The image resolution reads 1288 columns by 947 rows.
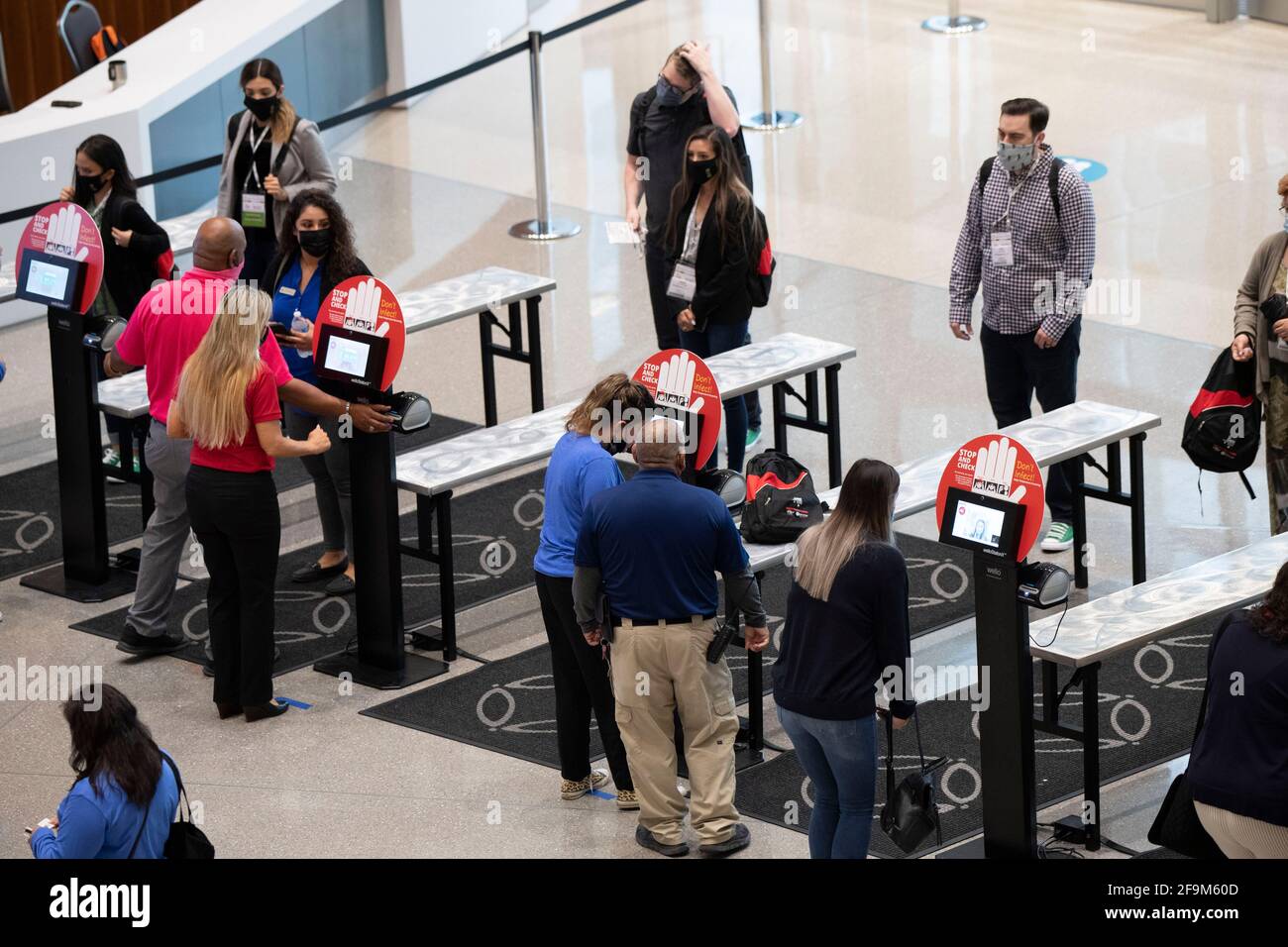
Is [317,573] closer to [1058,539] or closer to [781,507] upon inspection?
[781,507]

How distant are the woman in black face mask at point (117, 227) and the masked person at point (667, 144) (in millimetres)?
2044

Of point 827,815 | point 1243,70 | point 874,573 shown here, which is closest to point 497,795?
point 827,815

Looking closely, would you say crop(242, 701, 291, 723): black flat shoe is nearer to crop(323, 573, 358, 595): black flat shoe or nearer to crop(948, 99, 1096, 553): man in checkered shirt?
crop(323, 573, 358, 595): black flat shoe

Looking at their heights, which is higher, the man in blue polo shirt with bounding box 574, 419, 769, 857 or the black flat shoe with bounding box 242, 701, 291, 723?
the man in blue polo shirt with bounding box 574, 419, 769, 857

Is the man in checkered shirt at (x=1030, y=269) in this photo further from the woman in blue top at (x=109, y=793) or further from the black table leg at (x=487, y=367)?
the woman in blue top at (x=109, y=793)

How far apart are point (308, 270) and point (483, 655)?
1.56 m

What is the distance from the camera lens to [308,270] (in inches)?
315

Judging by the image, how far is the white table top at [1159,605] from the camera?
20.8ft

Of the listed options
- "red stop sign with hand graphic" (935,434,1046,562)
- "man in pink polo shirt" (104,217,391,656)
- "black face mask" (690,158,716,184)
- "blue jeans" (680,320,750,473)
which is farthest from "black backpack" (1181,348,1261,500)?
"man in pink polo shirt" (104,217,391,656)

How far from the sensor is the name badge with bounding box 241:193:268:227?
9.61 meters

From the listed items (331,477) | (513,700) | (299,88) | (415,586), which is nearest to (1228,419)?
(513,700)

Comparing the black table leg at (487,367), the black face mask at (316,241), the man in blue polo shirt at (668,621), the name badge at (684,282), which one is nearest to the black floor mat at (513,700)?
the man in blue polo shirt at (668,621)

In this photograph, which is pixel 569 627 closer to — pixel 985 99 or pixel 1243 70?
pixel 985 99

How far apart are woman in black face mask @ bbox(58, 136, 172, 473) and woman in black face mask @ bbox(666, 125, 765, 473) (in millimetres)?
2135
